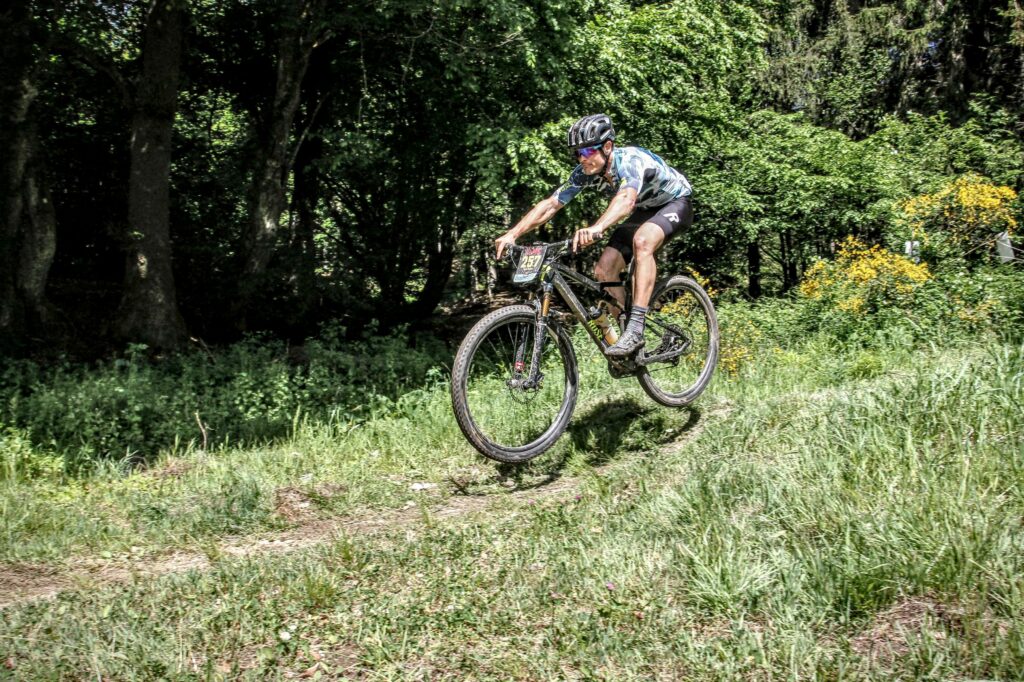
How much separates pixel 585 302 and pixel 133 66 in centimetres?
915

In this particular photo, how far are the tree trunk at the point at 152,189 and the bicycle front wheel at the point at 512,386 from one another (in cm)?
631

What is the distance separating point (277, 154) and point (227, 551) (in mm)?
8122

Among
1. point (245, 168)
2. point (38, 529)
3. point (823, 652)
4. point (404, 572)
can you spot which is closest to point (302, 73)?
point (245, 168)

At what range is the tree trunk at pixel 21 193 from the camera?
8.90m

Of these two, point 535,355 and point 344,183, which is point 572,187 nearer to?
point 535,355

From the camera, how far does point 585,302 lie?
5945mm

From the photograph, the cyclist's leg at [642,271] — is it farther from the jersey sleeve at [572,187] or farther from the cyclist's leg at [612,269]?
the jersey sleeve at [572,187]

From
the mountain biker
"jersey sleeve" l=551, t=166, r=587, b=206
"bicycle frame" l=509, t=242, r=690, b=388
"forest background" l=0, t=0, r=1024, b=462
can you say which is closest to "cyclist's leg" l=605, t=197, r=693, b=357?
the mountain biker

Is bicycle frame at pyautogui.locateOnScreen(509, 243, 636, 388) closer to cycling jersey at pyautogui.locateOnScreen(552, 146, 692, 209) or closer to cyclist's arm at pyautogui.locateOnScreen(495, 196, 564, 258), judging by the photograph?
cyclist's arm at pyautogui.locateOnScreen(495, 196, 564, 258)

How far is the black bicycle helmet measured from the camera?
5.46m

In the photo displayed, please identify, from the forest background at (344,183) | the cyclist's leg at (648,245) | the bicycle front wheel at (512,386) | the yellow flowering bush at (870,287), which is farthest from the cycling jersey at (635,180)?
the yellow flowering bush at (870,287)

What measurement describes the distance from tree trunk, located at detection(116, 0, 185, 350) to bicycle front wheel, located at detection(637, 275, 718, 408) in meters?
6.82

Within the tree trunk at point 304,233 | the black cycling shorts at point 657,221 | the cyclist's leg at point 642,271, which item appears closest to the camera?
the cyclist's leg at point 642,271

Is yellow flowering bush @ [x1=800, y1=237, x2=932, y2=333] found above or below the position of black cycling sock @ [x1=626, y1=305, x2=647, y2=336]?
above
